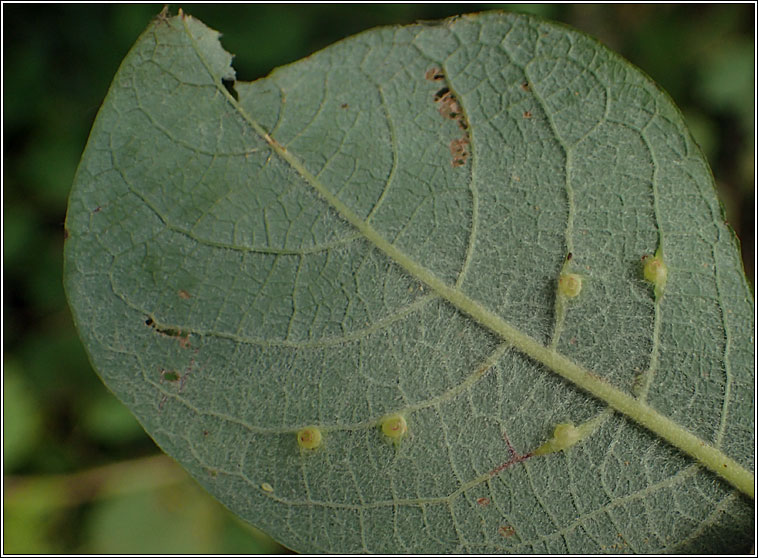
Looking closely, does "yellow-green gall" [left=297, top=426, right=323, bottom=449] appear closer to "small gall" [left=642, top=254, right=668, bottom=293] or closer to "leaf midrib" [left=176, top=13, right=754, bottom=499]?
"leaf midrib" [left=176, top=13, right=754, bottom=499]

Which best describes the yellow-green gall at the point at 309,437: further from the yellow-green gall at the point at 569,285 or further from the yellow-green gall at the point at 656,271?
the yellow-green gall at the point at 656,271

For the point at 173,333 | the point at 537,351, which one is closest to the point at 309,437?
the point at 173,333

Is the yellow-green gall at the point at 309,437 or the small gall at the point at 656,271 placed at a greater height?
the small gall at the point at 656,271

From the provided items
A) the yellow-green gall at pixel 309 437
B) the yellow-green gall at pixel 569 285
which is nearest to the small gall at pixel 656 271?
the yellow-green gall at pixel 569 285

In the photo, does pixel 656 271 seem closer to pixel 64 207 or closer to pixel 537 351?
pixel 537 351

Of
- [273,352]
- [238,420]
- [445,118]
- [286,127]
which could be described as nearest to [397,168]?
[445,118]

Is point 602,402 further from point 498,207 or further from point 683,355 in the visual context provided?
point 498,207
